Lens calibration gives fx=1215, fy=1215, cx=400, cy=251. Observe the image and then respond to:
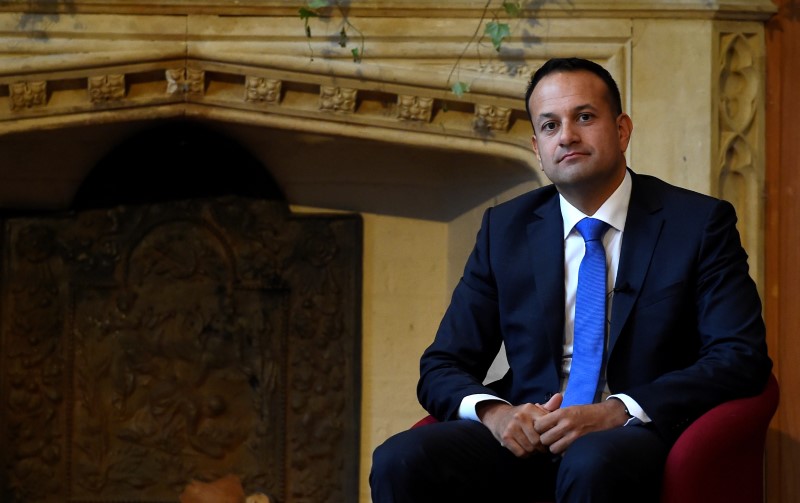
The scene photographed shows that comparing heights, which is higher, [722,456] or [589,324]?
[589,324]

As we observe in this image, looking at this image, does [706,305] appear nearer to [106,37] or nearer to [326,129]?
[326,129]

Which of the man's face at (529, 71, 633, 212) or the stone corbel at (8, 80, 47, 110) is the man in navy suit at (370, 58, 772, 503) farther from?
the stone corbel at (8, 80, 47, 110)

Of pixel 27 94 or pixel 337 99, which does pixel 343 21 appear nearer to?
pixel 337 99

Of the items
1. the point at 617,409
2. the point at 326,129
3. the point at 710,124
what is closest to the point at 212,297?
the point at 326,129

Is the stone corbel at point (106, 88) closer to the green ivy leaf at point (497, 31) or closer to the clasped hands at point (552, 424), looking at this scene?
the green ivy leaf at point (497, 31)

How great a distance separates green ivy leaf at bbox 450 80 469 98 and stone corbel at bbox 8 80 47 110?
39.8 inches

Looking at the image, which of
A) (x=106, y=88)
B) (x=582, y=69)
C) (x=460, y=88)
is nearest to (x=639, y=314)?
(x=582, y=69)

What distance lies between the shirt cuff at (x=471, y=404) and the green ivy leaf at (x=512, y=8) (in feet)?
3.89

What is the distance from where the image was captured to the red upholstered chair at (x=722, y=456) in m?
1.84

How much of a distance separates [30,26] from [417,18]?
3.10ft

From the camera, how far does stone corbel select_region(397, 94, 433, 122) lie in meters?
3.03

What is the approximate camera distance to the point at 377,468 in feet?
6.32

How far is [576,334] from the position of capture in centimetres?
210

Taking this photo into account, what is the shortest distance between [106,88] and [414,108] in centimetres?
77
